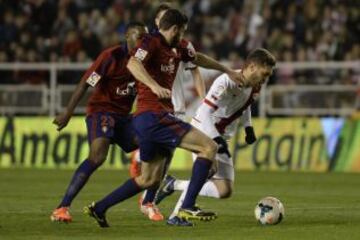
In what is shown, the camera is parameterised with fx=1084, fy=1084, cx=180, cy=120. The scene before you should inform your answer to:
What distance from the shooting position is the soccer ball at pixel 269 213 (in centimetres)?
1116

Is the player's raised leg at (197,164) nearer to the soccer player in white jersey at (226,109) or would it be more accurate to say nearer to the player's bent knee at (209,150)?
the player's bent knee at (209,150)

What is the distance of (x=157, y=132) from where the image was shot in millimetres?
10516

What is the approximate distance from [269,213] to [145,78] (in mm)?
2105

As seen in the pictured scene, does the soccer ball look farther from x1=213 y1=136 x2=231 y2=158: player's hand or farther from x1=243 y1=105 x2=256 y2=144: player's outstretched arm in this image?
x1=243 y1=105 x2=256 y2=144: player's outstretched arm

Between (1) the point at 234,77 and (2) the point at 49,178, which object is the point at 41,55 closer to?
(2) the point at 49,178

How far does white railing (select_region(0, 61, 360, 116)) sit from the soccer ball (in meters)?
10.4

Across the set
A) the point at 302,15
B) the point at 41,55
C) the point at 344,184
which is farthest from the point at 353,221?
the point at 41,55

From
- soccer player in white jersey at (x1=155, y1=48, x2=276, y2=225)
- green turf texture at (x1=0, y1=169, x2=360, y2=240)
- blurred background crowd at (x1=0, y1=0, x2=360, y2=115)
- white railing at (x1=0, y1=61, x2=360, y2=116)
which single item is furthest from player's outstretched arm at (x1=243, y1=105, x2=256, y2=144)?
blurred background crowd at (x1=0, y1=0, x2=360, y2=115)

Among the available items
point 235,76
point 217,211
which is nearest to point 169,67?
point 235,76

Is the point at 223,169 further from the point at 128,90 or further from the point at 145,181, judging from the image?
the point at 145,181

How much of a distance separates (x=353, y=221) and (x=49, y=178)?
9.57 m

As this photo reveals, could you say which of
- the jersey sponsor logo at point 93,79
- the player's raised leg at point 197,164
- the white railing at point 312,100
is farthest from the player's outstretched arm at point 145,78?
the white railing at point 312,100

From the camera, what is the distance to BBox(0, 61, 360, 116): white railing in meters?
22.7

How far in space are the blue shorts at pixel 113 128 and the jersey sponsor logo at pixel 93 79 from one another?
0.34 m
